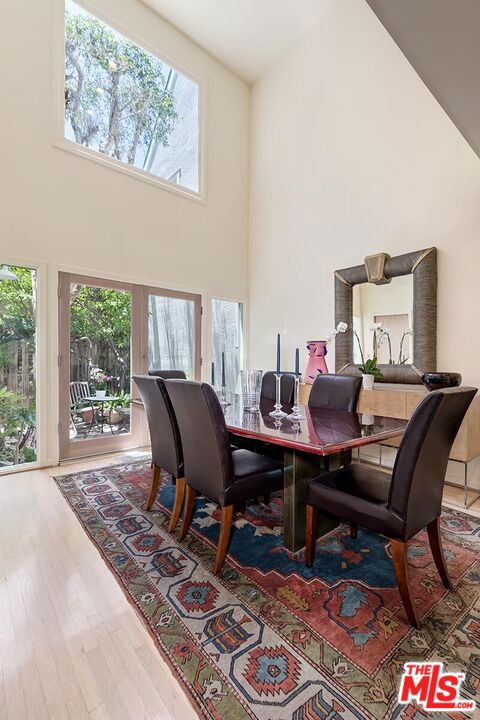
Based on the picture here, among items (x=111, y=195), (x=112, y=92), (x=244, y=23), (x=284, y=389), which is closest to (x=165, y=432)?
(x=284, y=389)

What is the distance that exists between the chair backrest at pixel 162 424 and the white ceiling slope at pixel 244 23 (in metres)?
4.82

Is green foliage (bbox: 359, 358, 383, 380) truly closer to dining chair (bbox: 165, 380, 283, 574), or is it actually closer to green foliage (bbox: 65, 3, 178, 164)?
dining chair (bbox: 165, 380, 283, 574)

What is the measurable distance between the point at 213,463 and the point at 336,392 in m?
1.28

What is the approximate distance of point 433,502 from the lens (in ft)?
5.05

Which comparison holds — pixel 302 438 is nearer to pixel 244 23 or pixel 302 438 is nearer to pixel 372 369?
pixel 372 369

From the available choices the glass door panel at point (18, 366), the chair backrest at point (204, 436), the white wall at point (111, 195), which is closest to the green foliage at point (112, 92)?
the white wall at point (111, 195)

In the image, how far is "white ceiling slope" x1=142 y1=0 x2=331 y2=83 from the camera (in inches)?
159

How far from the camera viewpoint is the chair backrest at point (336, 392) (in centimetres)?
248

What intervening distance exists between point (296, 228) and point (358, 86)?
5.33ft

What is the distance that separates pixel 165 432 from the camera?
2160mm

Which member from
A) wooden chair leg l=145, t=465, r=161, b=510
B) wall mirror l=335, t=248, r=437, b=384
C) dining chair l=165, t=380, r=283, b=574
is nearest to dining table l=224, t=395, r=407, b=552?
dining chair l=165, t=380, r=283, b=574

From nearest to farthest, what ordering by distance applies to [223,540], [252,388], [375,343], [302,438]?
[302,438] < [223,540] < [252,388] < [375,343]

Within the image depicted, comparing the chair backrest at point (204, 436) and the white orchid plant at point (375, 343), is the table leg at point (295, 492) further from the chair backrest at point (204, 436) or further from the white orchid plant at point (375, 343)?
the white orchid plant at point (375, 343)

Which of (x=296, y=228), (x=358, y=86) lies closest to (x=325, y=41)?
(x=358, y=86)
